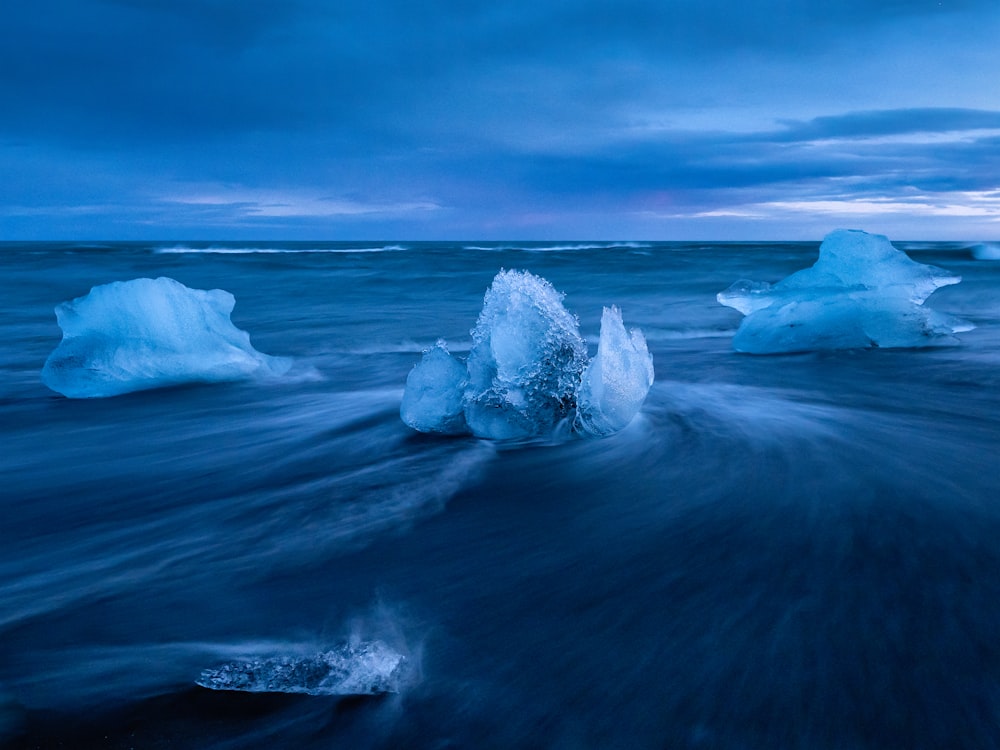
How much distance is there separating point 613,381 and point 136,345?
3.88 metres

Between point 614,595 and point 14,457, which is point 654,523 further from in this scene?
point 14,457

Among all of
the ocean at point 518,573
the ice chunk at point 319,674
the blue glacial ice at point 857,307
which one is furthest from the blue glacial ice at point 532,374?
the blue glacial ice at point 857,307

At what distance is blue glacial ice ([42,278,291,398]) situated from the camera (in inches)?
216

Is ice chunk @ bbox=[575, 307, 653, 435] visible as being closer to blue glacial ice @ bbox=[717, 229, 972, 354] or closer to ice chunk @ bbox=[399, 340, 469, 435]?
ice chunk @ bbox=[399, 340, 469, 435]

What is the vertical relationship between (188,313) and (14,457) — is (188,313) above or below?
above

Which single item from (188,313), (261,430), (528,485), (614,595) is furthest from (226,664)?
(188,313)

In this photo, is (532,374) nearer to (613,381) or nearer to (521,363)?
(521,363)

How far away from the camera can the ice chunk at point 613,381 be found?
362cm

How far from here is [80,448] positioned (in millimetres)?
4133

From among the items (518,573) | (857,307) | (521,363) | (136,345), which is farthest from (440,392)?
(857,307)

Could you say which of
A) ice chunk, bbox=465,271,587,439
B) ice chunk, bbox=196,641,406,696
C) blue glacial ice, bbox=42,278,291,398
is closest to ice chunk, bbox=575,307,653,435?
ice chunk, bbox=465,271,587,439

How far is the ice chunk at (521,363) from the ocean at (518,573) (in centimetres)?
17

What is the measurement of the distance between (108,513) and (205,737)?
1.78m

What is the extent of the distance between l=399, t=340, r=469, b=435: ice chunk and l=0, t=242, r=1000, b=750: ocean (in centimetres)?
10
